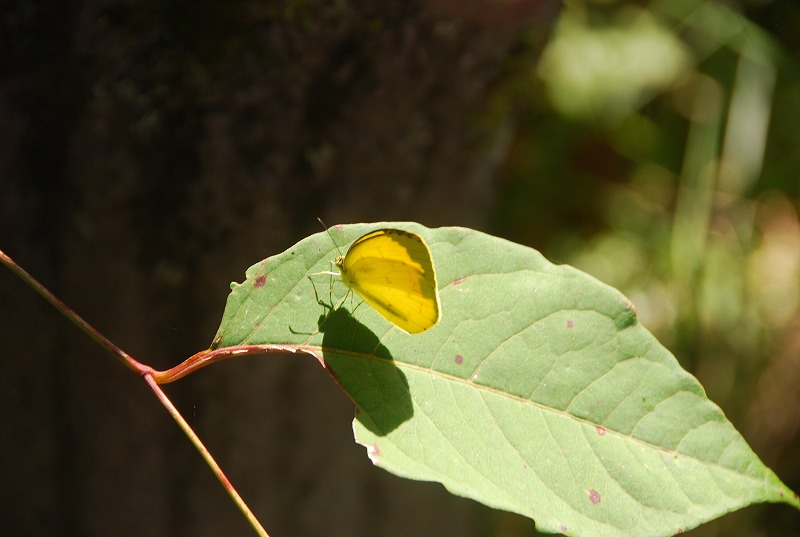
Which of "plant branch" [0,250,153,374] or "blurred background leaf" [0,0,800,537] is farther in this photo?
"blurred background leaf" [0,0,800,537]

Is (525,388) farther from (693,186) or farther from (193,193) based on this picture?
(693,186)

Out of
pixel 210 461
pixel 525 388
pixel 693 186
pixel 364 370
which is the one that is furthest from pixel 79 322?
pixel 693 186

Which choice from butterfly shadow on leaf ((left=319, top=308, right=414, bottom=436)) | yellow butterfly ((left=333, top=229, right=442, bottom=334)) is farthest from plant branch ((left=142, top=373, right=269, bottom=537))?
yellow butterfly ((left=333, top=229, right=442, bottom=334))

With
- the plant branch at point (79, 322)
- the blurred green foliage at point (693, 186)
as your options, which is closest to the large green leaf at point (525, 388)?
the plant branch at point (79, 322)

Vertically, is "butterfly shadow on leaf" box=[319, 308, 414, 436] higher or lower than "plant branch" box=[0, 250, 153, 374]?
lower

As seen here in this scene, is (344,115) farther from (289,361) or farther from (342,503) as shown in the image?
→ (342,503)

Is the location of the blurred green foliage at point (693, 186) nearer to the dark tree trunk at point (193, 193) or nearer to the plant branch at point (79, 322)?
the dark tree trunk at point (193, 193)

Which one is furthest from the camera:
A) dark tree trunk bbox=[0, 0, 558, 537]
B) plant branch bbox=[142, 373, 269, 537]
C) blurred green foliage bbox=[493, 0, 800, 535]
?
blurred green foliage bbox=[493, 0, 800, 535]

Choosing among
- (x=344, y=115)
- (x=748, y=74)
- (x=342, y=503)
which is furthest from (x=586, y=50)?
(x=342, y=503)

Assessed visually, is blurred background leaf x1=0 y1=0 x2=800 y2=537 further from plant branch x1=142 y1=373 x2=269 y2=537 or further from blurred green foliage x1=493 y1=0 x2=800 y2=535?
blurred green foliage x1=493 y1=0 x2=800 y2=535
